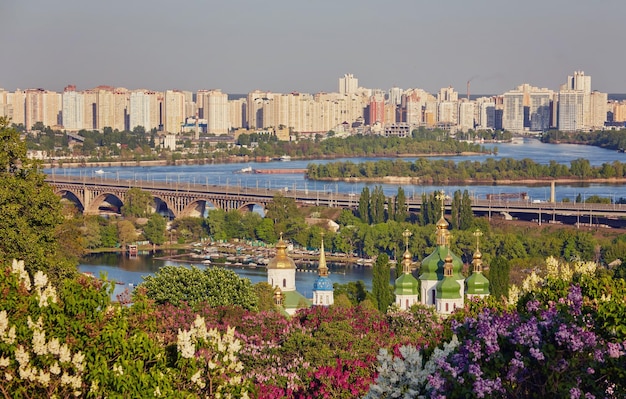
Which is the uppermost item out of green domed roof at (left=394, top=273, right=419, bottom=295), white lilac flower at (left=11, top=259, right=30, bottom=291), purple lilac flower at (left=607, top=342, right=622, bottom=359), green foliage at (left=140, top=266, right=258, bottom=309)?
white lilac flower at (left=11, top=259, right=30, bottom=291)

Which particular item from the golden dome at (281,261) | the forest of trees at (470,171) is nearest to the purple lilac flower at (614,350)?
the golden dome at (281,261)

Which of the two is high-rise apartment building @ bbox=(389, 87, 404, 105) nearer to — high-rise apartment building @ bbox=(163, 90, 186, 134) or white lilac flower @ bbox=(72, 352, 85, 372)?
high-rise apartment building @ bbox=(163, 90, 186, 134)

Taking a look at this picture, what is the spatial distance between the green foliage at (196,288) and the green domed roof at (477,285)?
1960mm

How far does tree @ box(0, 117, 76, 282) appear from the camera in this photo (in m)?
8.05

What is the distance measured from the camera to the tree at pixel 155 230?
2338 cm

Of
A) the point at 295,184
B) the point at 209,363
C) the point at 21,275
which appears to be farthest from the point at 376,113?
the point at 209,363

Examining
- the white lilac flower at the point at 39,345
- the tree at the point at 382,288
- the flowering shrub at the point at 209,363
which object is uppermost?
the white lilac flower at the point at 39,345

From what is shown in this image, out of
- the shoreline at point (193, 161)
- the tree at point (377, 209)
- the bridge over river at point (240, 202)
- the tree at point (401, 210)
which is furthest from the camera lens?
the shoreline at point (193, 161)

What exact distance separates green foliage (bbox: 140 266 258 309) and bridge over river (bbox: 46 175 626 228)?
1444 cm

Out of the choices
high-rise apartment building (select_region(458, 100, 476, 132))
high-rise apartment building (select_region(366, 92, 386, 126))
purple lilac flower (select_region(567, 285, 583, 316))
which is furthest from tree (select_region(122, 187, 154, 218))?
high-rise apartment building (select_region(458, 100, 476, 132))

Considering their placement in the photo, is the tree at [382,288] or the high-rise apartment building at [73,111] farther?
the high-rise apartment building at [73,111]

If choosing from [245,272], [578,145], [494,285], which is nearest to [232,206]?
[245,272]

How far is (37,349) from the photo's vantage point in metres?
4.98

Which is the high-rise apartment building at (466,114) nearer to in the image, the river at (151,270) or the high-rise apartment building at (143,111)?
the high-rise apartment building at (143,111)
